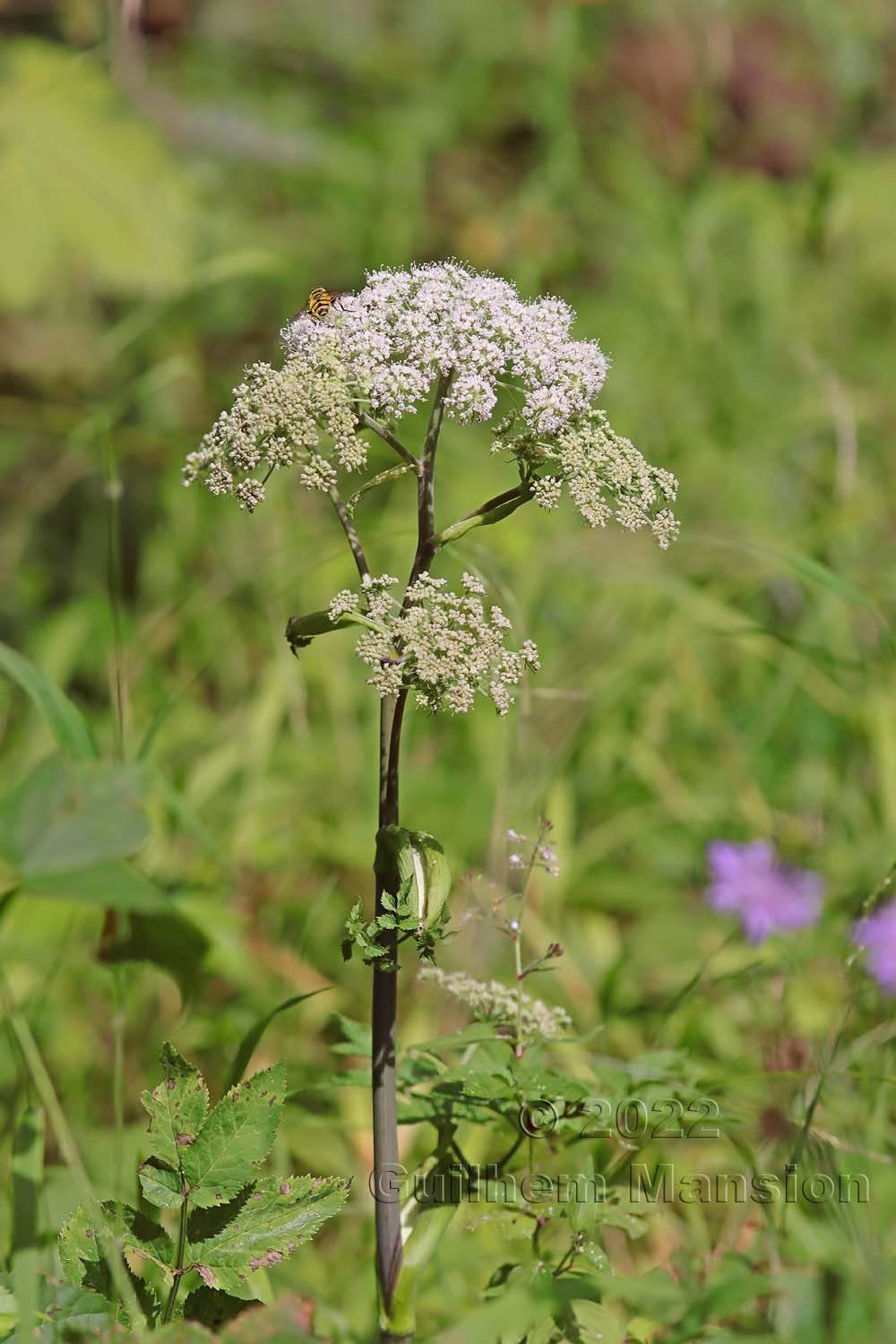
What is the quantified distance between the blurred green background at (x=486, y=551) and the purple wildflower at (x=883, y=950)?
91 mm

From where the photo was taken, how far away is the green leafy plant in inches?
55.7

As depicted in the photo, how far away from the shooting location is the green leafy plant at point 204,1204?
142 cm

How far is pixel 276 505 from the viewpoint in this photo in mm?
3904

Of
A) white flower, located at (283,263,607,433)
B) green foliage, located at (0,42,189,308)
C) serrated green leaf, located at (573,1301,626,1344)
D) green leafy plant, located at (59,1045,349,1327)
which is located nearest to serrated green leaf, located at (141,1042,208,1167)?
green leafy plant, located at (59,1045,349,1327)

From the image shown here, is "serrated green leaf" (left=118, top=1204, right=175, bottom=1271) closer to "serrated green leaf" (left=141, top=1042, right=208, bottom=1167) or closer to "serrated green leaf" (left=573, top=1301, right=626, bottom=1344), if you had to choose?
"serrated green leaf" (left=141, top=1042, right=208, bottom=1167)

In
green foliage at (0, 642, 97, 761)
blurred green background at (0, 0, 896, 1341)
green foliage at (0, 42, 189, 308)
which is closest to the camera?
green foliage at (0, 642, 97, 761)

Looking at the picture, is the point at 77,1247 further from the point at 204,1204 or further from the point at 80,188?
the point at 80,188

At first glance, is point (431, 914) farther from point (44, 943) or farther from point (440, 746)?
point (440, 746)

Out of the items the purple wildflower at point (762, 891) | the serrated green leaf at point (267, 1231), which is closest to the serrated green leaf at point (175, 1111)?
the serrated green leaf at point (267, 1231)

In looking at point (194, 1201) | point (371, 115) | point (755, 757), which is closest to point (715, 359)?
point (755, 757)

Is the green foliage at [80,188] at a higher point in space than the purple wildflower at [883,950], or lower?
higher

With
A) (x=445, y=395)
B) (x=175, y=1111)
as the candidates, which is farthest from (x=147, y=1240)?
(x=445, y=395)

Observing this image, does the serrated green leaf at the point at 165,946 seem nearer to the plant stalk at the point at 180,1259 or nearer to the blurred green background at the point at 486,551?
the blurred green background at the point at 486,551

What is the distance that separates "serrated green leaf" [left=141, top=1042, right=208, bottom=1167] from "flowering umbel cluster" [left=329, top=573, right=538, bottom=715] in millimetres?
574
